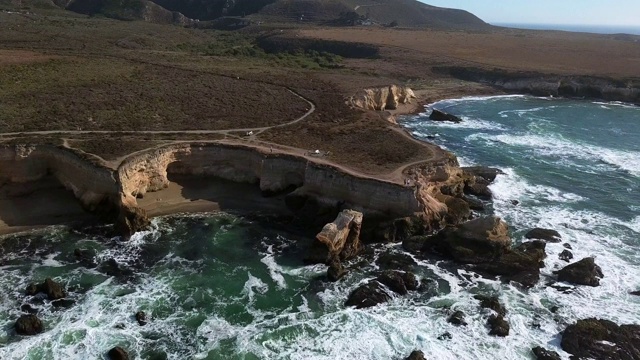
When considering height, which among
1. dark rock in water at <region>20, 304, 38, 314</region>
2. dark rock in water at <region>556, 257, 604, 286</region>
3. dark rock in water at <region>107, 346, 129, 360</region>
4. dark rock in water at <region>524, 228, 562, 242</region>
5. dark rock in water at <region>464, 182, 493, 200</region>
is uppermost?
dark rock in water at <region>464, 182, 493, 200</region>

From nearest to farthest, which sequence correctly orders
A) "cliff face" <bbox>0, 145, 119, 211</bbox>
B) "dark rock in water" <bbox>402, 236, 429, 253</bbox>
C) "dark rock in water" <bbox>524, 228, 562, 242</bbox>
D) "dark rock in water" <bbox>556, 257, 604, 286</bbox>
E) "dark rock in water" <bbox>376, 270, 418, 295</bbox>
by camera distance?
"dark rock in water" <bbox>376, 270, 418, 295</bbox>, "dark rock in water" <bbox>556, 257, 604, 286</bbox>, "dark rock in water" <bbox>402, 236, 429, 253</bbox>, "dark rock in water" <bbox>524, 228, 562, 242</bbox>, "cliff face" <bbox>0, 145, 119, 211</bbox>

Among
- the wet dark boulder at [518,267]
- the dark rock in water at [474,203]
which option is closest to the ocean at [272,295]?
the wet dark boulder at [518,267]

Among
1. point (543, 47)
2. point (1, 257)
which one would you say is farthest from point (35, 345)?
point (543, 47)

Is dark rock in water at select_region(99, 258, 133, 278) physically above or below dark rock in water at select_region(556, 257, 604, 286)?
below

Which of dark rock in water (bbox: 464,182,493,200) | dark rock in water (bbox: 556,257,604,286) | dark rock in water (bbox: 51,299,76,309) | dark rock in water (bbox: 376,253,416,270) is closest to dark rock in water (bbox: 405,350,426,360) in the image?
dark rock in water (bbox: 376,253,416,270)

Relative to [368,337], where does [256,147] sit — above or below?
above

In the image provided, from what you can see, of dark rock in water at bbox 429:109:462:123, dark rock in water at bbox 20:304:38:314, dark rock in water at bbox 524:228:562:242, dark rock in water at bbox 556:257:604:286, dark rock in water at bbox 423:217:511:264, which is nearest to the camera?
dark rock in water at bbox 20:304:38:314

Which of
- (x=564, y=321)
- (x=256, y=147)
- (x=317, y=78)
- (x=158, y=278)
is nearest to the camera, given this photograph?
(x=564, y=321)

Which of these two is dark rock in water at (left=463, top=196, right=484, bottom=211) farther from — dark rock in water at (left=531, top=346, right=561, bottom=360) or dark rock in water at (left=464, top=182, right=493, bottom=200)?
dark rock in water at (left=531, top=346, right=561, bottom=360)

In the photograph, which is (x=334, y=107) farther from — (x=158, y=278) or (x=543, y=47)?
(x=543, y=47)
